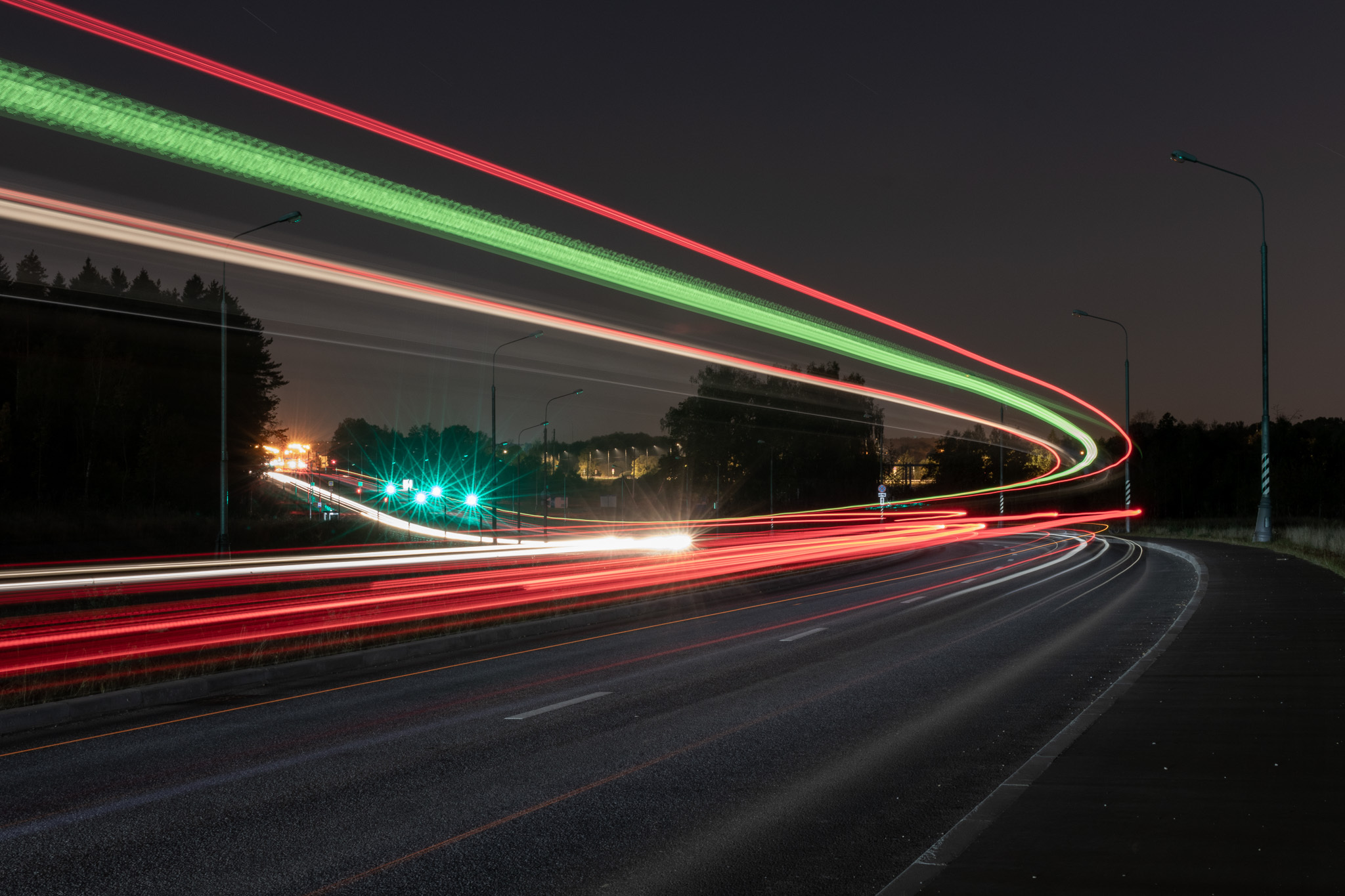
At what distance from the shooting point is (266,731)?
960cm

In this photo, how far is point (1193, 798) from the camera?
6.23m

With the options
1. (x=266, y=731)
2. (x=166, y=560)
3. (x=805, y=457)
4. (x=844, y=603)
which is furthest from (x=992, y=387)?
(x=805, y=457)

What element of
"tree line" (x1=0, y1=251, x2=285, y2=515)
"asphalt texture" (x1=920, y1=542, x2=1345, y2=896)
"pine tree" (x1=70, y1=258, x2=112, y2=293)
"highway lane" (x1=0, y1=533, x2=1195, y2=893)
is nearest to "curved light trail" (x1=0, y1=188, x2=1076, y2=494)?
"highway lane" (x1=0, y1=533, x2=1195, y2=893)

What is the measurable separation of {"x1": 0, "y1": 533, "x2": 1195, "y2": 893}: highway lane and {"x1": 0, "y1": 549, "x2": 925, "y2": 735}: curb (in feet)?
1.34

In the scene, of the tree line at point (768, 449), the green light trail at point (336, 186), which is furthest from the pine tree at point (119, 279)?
the green light trail at point (336, 186)

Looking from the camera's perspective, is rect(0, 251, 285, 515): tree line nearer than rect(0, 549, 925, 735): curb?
No

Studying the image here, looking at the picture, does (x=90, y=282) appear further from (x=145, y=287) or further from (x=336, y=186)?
(x=336, y=186)

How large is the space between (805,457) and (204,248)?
9890 cm

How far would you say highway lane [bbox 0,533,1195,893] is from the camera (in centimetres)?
569

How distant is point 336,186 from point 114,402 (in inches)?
2442

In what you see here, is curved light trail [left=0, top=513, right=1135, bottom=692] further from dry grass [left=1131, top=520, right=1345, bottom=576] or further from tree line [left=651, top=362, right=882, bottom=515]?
Answer: tree line [left=651, top=362, right=882, bottom=515]

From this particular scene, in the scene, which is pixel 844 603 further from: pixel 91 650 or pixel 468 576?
pixel 91 650

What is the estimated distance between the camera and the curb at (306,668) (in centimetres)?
1020

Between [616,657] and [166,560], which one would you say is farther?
[166,560]
